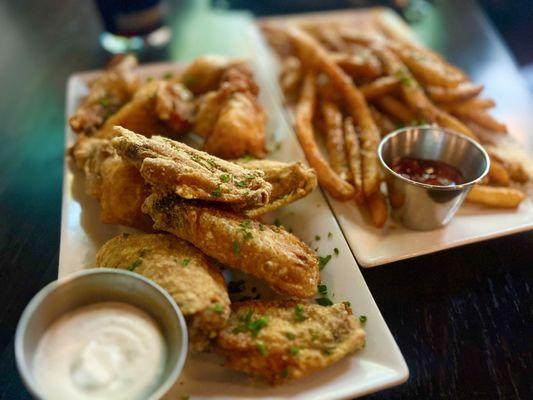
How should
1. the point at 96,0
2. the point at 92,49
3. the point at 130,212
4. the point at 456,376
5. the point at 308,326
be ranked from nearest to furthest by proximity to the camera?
1. the point at 308,326
2. the point at 456,376
3. the point at 130,212
4. the point at 96,0
5. the point at 92,49

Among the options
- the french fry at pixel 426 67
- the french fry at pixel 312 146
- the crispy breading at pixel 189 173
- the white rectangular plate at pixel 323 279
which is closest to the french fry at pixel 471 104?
the french fry at pixel 426 67

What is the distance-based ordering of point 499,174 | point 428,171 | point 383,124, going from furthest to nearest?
point 383,124 < point 499,174 < point 428,171

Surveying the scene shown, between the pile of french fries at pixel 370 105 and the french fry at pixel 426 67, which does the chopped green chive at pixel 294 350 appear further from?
the french fry at pixel 426 67

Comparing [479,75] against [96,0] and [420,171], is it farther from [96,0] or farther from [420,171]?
[96,0]

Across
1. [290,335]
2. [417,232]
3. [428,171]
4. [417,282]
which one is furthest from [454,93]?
[290,335]

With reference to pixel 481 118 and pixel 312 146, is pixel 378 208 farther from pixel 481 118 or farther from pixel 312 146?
pixel 481 118

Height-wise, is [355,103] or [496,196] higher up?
[355,103]

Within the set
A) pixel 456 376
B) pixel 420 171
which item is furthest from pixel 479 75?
pixel 456 376
